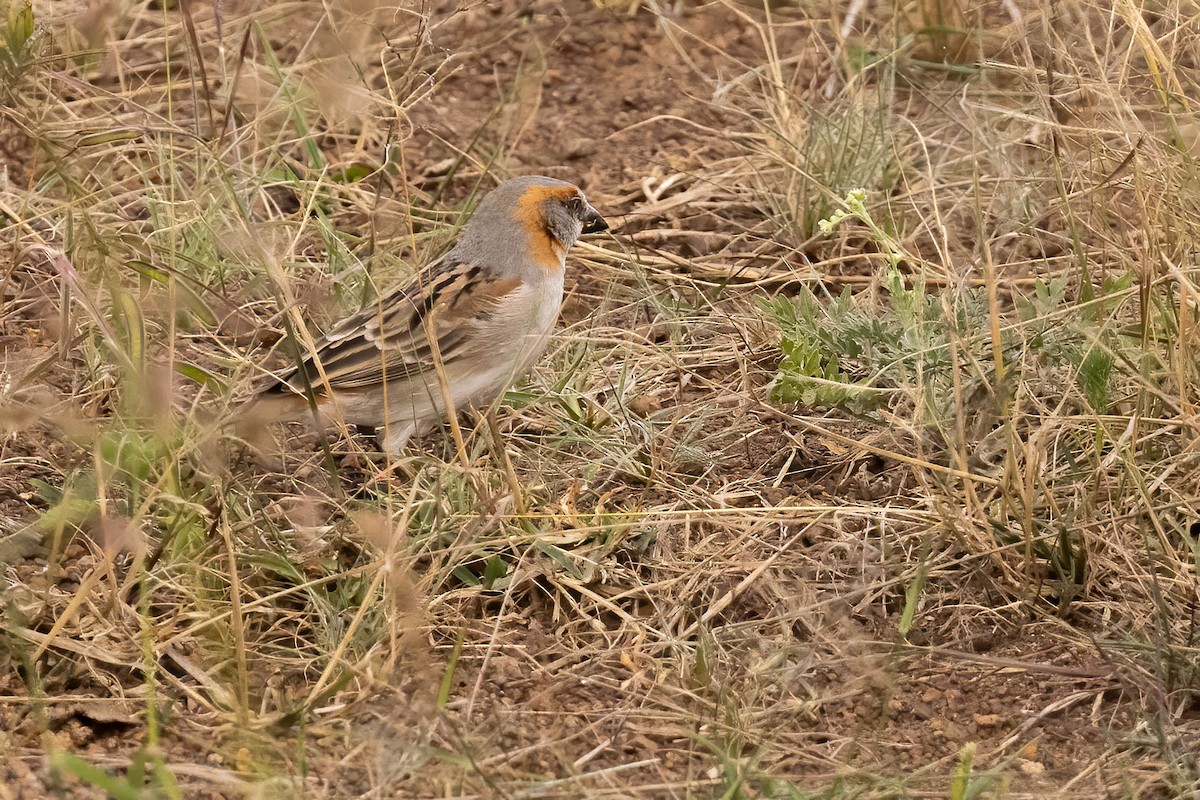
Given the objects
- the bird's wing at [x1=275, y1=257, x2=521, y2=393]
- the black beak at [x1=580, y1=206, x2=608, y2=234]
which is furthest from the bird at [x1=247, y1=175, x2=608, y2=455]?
the black beak at [x1=580, y1=206, x2=608, y2=234]

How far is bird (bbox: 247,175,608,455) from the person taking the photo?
16.1 ft

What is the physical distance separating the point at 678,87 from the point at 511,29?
0.91 meters

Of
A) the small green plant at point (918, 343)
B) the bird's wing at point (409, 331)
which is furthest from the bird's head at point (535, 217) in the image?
the small green plant at point (918, 343)

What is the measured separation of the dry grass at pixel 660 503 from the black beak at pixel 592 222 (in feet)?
1.07

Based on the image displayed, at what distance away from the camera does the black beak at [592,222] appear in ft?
18.1

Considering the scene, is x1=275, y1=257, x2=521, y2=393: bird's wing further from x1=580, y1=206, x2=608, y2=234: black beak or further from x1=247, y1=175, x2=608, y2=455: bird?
x1=580, y1=206, x2=608, y2=234: black beak

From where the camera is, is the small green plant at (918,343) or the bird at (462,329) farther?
the bird at (462,329)

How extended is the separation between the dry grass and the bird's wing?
24 cm

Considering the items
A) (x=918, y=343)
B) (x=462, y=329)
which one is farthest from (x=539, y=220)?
(x=918, y=343)

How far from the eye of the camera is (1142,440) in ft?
13.9

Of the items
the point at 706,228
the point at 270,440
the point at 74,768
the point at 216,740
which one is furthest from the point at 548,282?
the point at 74,768

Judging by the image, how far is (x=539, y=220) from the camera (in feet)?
17.4

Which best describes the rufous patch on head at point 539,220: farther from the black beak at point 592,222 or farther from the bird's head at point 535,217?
the black beak at point 592,222

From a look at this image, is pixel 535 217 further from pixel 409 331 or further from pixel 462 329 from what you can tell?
pixel 409 331
